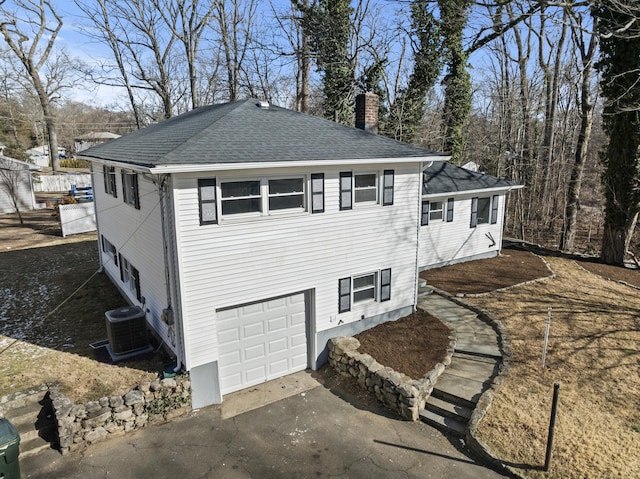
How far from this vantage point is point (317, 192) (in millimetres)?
9602

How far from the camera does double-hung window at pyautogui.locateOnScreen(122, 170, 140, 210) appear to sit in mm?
10242

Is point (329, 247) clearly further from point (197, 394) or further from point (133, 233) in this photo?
point (133, 233)

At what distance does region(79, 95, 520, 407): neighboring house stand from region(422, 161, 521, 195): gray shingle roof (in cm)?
527

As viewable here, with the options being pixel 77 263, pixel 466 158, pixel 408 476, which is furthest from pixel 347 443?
pixel 466 158

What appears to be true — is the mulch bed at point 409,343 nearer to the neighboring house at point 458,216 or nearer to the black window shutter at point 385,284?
the black window shutter at point 385,284

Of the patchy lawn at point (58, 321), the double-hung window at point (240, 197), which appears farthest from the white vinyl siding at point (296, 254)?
the patchy lawn at point (58, 321)

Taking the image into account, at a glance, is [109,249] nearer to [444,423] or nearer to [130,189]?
[130,189]

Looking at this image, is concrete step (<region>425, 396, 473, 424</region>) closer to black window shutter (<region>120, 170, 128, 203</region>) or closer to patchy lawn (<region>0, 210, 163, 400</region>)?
patchy lawn (<region>0, 210, 163, 400</region>)

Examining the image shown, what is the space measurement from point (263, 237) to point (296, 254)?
0.98 metres

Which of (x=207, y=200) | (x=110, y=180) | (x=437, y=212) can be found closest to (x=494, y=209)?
(x=437, y=212)

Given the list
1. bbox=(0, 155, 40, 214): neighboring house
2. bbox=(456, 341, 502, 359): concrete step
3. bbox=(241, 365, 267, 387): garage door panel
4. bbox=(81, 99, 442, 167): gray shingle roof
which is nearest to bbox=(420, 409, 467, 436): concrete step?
bbox=(456, 341, 502, 359): concrete step

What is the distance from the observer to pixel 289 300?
9961mm

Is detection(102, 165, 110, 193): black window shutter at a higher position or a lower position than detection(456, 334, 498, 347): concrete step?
higher

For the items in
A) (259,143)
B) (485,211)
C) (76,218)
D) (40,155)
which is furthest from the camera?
(40,155)
